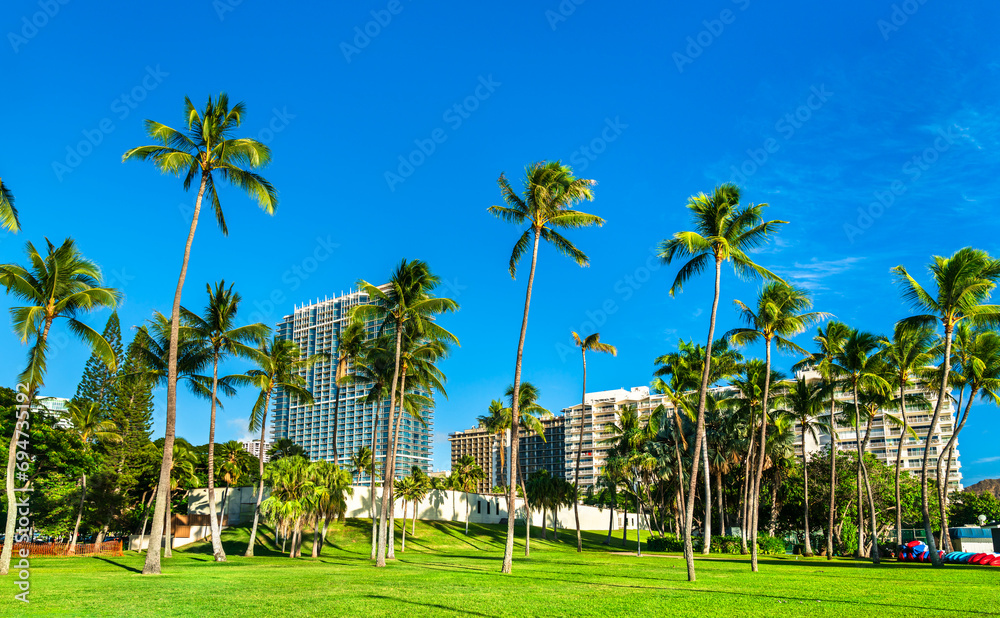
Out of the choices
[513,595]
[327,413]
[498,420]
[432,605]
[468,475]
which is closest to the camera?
[432,605]

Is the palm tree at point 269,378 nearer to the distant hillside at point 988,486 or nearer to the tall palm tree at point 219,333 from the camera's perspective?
the tall palm tree at point 219,333

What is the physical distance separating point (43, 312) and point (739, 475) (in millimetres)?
56137

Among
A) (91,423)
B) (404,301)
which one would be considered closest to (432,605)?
(404,301)

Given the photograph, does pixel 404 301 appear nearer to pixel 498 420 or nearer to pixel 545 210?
pixel 545 210

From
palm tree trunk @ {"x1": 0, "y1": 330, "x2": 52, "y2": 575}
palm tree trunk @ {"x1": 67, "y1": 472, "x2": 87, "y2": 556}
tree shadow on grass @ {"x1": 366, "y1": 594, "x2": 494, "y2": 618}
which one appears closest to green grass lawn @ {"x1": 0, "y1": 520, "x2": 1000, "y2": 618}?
tree shadow on grass @ {"x1": 366, "y1": 594, "x2": 494, "y2": 618}

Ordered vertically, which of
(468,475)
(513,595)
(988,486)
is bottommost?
(988,486)

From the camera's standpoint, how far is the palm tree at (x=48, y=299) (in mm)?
21656

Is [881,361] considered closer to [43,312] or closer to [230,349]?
[230,349]

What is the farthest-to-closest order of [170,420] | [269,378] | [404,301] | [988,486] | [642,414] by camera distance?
[988,486] → [642,414] → [269,378] → [404,301] → [170,420]

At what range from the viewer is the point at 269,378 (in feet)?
136

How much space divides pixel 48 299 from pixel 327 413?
159 meters

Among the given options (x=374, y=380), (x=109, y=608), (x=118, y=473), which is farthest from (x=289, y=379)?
(x=109, y=608)

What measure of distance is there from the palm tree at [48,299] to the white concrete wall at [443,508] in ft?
91.4

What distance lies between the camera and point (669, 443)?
60969 mm
